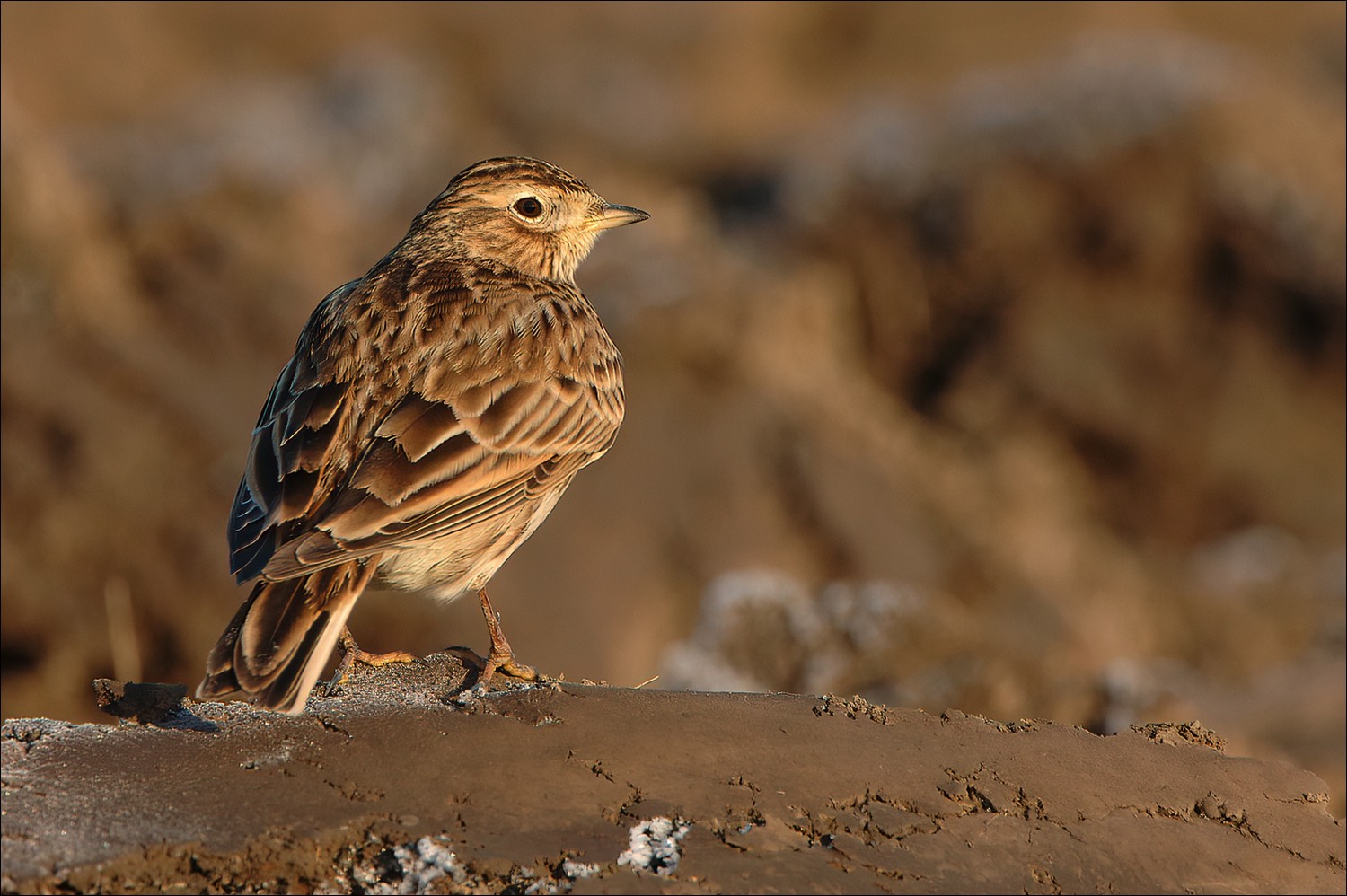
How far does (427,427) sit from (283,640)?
4.07ft

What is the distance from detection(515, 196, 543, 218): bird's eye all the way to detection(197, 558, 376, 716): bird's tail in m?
2.88

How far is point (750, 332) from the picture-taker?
13422 millimetres

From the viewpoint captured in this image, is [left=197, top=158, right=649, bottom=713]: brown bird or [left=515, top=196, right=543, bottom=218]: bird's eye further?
[left=515, top=196, right=543, bottom=218]: bird's eye

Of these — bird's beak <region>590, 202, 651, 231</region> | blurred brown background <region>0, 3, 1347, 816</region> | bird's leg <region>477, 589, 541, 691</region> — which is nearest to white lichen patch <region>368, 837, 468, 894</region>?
bird's leg <region>477, 589, 541, 691</region>

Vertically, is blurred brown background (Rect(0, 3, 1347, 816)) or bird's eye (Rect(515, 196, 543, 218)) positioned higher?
blurred brown background (Rect(0, 3, 1347, 816))

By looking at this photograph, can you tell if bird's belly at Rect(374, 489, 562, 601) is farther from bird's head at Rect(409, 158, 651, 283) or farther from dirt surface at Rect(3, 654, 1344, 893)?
bird's head at Rect(409, 158, 651, 283)

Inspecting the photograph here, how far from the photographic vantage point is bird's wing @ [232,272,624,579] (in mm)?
5027

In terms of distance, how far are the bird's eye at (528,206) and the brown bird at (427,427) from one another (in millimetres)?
10

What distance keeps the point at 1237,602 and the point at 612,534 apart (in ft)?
21.6

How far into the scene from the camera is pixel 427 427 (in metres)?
5.59

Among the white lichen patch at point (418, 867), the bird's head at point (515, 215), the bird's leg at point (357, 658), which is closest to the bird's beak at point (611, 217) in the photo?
the bird's head at point (515, 215)

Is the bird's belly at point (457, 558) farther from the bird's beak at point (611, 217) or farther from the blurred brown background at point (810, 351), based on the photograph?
the blurred brown background at point (810, 351)

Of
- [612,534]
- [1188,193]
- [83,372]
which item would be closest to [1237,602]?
[1188,193]

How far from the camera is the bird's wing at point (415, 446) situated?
5027 millimetres
